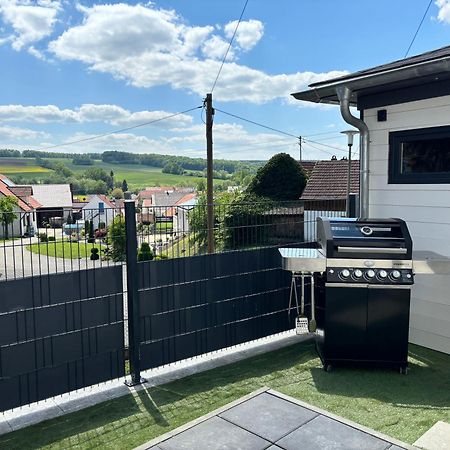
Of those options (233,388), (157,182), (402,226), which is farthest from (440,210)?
(157,182)

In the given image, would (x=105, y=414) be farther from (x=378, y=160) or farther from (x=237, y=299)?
(x=378, y=160)

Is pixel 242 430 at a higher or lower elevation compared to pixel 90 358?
lower

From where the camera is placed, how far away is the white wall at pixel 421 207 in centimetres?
423

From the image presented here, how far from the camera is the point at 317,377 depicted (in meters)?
3.79

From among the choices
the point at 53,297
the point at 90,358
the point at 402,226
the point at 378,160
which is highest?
the point at 378,160

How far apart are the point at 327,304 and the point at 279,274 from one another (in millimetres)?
897

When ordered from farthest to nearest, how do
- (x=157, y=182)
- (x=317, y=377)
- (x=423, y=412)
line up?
1. (x=157, y=182)
2. (x=317, y=377)
3. (x=423, y=412)

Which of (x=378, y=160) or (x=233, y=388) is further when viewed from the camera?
(x=378, y=160)

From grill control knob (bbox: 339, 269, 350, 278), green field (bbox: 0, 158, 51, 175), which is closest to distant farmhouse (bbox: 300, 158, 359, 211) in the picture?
grill control knob (bbox: 339, 269, 350, 278)

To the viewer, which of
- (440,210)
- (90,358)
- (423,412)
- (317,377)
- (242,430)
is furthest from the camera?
(440,210)

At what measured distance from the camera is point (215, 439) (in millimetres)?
2775

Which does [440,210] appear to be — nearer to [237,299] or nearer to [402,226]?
[402,226]

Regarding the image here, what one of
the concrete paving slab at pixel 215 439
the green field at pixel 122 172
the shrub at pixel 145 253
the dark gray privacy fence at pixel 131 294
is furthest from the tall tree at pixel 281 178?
the green field at pixel 122 172

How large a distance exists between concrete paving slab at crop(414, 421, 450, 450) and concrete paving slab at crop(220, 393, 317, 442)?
2.32 ft
